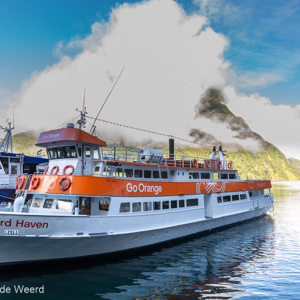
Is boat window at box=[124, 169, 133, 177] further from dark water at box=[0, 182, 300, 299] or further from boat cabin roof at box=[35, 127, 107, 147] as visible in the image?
dark water at box=[0, 182, 300, 299]

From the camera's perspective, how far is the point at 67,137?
1410 cm

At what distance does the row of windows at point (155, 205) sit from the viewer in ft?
47.6

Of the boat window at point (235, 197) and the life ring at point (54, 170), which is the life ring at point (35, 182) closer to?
the life ring at point (54, 170)

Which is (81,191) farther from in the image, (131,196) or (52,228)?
(131,196)

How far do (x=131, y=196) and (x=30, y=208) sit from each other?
5999 millimetres

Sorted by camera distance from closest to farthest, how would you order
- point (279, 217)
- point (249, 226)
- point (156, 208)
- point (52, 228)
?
1. point (52, 228)
2. point (156, 208)
3. point (249, 226)
4. point (279, 217)

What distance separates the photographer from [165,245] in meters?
16.9

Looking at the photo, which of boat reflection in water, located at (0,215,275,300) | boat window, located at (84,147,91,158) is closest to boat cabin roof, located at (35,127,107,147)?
boat window, located at (84,147,91,158)

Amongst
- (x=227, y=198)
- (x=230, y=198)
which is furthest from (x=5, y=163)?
(x=230, y=198)

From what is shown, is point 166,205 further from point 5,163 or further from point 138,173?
point 5,163

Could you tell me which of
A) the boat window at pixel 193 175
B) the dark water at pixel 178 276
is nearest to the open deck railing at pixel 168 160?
the boat window at pixel 193 175

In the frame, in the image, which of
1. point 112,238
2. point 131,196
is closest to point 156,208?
point 131,196

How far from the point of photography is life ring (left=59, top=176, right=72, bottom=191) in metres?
12.8

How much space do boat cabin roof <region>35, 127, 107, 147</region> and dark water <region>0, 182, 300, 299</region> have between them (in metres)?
6.75
